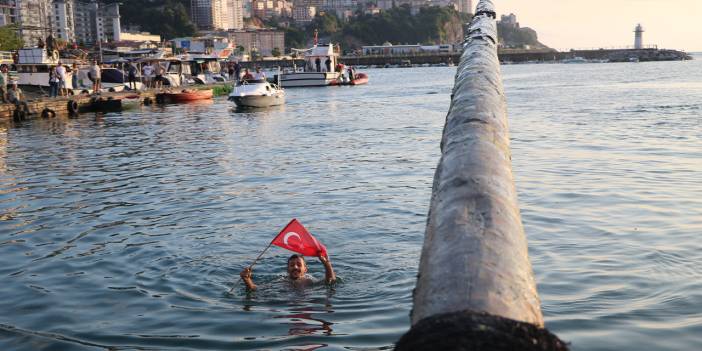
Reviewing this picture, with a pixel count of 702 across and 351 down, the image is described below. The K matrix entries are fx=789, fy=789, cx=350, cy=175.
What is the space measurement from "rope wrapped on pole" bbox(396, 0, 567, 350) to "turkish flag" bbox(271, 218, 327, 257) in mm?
3657

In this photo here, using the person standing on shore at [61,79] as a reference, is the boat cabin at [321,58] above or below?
above

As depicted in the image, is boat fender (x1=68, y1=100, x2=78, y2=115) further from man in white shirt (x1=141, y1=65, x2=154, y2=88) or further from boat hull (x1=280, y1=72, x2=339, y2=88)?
boat hull (x1=280, y1=72, x2=339, y2=88)

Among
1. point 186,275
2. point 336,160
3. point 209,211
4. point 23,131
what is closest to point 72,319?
point 186,275

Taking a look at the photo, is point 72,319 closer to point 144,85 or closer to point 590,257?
point 590,257

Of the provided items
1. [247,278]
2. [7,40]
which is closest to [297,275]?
[247,278]

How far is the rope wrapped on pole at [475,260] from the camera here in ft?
7.97

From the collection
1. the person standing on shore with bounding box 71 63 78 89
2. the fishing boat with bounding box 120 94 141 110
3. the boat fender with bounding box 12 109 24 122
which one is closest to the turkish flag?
the boat fender with bounding box 12 109 24 122

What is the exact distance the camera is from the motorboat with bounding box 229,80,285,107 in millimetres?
43531

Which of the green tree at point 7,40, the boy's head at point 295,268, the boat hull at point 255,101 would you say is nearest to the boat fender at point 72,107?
the boat hull at point 255,101

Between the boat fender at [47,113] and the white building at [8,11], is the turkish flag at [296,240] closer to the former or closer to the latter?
the boat fender at [47,113]

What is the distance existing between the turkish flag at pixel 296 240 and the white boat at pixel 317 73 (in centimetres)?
6465

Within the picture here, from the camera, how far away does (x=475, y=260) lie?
2865 millimetres

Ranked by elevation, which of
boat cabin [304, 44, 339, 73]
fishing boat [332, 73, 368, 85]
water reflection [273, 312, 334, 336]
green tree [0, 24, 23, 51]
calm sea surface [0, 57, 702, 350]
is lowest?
water reflection [273, 312, 334, 336]

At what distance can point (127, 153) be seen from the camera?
24328mm
